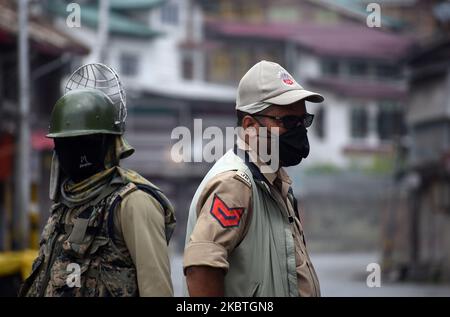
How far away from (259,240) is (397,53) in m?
46.4

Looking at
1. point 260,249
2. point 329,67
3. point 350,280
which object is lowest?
point 350,280

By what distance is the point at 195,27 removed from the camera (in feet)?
157

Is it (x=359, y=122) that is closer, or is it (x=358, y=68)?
(x=358, y=68)

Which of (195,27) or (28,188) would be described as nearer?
Answer: (28,188)

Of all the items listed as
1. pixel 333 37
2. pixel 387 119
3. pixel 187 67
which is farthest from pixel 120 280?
pixel 387 119

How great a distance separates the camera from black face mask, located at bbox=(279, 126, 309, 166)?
4301mm

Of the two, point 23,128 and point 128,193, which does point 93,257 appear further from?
point 23,128

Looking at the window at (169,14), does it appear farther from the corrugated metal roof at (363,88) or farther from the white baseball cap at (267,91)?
the white baseball cap at (267,91)

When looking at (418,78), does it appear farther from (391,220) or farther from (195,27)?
(195,27)

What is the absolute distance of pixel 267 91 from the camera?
427cm

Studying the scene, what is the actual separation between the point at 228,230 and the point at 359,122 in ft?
158

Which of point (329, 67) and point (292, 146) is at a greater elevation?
point (329, 67)

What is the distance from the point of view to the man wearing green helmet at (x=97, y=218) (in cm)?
404

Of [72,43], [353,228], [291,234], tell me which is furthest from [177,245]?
[291,234]
